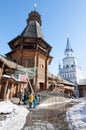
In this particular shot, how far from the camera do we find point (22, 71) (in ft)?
68.3

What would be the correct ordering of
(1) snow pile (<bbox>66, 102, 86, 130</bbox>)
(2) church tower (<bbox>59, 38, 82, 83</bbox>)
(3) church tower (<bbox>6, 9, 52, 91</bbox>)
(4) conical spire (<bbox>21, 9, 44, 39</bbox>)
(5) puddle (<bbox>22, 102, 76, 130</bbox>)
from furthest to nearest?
(2) church tower (<bbox>59, 38, 82, 83</bbox>)
(4) conical spire (<bbox>21, 9, 44, 39</bbox>)
(3) church tower (<bbox>6, 9, 52, 91</bbox>)
(5) puddle (<bbox>22, 102, 76, 130</bbox>)
(1) snow pile (<bbox>66, 102, 86, 130</bbox>)

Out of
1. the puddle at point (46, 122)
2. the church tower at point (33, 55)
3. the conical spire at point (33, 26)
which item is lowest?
the puddle at point (46, 122)

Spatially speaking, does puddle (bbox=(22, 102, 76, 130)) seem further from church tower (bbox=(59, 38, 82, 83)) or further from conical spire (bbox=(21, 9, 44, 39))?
church tower (bbox=(59, 38, 82, 83))

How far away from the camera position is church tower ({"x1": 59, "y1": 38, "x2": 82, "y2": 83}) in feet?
254

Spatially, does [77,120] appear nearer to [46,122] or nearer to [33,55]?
[46,122]

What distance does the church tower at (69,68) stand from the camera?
77.4 meters

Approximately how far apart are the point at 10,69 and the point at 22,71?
1.61 metres

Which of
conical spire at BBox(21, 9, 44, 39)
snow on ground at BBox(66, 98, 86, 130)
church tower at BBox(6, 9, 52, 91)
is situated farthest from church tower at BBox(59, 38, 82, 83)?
snow on ground at BBox(66, 98, 86, 130)

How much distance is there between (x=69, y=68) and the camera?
83.1 meters

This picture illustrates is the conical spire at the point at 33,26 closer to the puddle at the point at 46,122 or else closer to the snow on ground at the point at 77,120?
the puddle at the point at 46,122

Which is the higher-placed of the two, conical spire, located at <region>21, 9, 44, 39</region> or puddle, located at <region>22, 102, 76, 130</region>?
conical spire, located at <region>21, 9, 44, 39</region>

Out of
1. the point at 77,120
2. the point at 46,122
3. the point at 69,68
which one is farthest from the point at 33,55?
the point at 69,68

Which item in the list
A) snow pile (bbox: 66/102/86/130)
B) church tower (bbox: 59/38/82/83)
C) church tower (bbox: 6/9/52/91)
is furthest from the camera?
church tower (bbox: 59/38/82/83)

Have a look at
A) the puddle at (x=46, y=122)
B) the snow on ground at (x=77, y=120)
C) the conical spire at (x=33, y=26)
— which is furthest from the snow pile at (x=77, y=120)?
the conical spire at (x=33, y=26)
